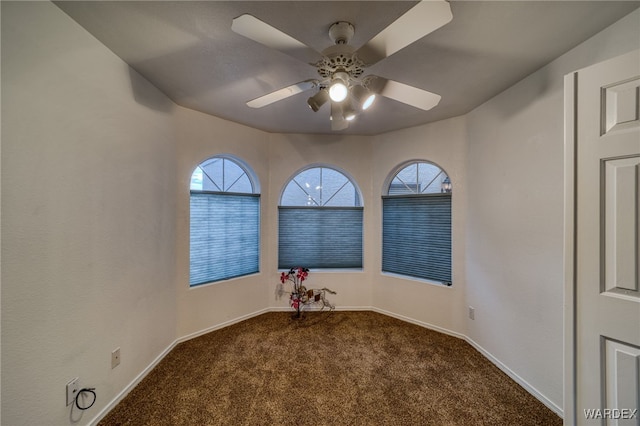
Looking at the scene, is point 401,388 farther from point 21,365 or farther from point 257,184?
point 257,184

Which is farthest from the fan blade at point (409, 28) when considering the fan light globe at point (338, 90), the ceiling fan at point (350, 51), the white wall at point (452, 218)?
the white wall at point (452, 218)

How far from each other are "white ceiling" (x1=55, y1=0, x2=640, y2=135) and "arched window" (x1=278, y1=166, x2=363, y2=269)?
1.38 meters

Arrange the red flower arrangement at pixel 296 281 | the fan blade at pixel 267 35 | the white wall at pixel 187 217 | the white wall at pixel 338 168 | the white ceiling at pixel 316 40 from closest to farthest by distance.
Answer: the fan blade at pixel 267 35, the white ceiling at pixel 316 40, the white wall at pixel 187 217, the red flower arrangement at pixel 296 281, the white wall at pixel 338 168

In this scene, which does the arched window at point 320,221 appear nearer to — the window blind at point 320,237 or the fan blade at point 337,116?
the window blind at point 320,237

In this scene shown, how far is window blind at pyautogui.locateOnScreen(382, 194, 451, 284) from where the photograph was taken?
2863 mm

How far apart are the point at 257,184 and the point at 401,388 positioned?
8.80 feet

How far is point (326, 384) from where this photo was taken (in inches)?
75.7

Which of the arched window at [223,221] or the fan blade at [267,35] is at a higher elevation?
the fan blade at [267,35]

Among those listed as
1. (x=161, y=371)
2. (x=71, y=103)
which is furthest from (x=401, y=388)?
(x=71, y=103)

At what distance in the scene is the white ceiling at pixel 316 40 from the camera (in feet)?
4.19

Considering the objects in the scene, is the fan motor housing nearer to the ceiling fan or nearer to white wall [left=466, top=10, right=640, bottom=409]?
the ceiling fan

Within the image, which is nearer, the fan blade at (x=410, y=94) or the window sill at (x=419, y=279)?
the fan blade at (x=410, y=94)

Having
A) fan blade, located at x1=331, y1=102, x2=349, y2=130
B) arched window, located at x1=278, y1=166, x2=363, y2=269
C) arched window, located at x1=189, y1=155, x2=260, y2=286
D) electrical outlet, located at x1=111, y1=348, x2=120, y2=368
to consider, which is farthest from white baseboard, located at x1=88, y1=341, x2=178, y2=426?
fan blade, located at x1=331, y1=102, x2=349, y2=130

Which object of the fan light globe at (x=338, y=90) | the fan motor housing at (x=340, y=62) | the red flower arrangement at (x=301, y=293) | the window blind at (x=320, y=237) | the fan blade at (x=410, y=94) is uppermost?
the fan motor housing at (x=340, y=62)
